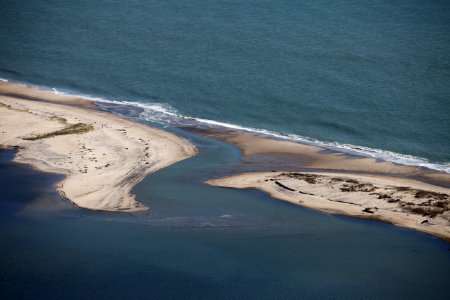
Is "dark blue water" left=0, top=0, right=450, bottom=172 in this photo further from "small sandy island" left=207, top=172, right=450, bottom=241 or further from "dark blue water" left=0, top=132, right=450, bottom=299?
"dark blue water" left=0, top=132, right=450, bottom=299

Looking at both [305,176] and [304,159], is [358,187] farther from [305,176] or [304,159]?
[304,159]

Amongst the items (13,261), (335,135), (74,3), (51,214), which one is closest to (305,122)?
(335,135)

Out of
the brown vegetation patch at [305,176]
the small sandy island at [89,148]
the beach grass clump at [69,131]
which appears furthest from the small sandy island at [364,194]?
the beach grass clump at [69,131]

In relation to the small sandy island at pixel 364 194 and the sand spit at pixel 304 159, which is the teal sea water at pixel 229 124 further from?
the sand spit at pixel 304 159

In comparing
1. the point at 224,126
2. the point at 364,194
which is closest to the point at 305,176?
the point at 364,194

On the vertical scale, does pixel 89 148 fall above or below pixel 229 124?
below

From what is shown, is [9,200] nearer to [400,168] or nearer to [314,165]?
[314,165]

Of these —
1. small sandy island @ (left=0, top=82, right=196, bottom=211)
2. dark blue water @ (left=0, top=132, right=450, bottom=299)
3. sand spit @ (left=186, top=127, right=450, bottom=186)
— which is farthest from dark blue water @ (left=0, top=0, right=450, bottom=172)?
dark blue water @ (left=0, top=132, right=450, bottom=299)
